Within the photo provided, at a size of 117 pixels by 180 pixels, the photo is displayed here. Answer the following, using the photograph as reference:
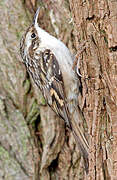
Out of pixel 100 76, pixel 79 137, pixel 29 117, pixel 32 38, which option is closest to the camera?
pixel 100 76

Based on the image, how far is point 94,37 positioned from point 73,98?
2.74 feet

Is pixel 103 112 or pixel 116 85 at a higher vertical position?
pixel 116 85

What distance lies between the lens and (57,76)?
2.29 metres

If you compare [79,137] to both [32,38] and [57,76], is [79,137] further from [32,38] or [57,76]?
[32,38]

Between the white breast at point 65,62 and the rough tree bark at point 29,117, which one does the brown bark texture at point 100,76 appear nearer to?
the white breast at point 65,62

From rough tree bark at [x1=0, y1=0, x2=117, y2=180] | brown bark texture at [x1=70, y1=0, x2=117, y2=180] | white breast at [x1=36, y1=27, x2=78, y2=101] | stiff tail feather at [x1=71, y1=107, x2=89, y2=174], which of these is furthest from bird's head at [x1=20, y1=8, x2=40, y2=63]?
brown bark texture at [x1=70, y1=0, x2=117, y2=180]

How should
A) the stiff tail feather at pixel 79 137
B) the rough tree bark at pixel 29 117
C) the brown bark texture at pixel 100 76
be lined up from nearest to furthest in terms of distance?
the brown bark texture at pixel 100 76 < the stiff tail feather at pixel 79 137 < the rough tree bark at pixel 29 117

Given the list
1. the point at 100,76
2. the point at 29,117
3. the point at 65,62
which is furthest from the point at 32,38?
the point at 100,76

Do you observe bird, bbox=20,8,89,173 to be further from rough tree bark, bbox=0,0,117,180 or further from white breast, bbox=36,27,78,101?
rough tree bark, bbox=0,0,117,180

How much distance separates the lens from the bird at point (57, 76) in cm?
225

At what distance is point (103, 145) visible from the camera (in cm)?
163

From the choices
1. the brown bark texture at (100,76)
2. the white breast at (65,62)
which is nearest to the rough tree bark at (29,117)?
the white breast at (65,62)

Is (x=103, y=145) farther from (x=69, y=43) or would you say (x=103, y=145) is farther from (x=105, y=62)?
(x=69, y=43)

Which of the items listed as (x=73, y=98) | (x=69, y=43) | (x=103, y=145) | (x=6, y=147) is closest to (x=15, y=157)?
(x=6, y=147)
